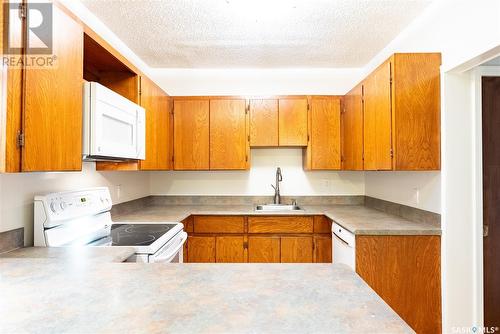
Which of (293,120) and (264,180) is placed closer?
(293,120)

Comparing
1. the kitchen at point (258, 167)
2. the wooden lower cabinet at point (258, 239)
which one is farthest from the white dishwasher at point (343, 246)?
the wooden lower cabinet at point (258, 239)

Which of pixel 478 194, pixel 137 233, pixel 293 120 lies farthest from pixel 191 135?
pixel 478 194

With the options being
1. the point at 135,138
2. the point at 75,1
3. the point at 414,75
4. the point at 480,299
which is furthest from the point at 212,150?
the point at 480,299

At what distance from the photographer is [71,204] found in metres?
1.66

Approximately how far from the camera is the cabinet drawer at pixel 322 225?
8.79ft

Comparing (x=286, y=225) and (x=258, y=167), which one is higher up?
(x=258, y=167)

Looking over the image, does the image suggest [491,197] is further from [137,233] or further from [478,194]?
[137,233]

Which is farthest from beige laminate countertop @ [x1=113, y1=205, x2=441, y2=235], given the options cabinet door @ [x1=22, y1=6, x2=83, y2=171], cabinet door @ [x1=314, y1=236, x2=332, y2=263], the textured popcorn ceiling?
the textured popcorn ceiling

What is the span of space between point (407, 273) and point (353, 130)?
1359 mm

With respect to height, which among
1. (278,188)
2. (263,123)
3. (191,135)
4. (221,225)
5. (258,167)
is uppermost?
(263,123)

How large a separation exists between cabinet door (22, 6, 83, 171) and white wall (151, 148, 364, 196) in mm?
1921

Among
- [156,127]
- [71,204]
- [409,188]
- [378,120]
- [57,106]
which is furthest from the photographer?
[156,127]

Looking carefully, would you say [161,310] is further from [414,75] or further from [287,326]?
[414,75]

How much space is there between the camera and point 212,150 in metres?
2.99
